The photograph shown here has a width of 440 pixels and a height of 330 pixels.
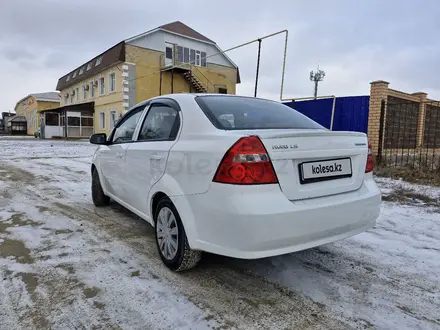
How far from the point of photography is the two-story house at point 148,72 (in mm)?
24219

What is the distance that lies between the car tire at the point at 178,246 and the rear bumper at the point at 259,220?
0.15 metres

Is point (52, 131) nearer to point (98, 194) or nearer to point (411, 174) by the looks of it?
point (98, 194)

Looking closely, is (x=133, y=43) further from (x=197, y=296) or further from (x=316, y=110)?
(x=197, y=296)

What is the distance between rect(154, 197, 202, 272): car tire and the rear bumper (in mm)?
147

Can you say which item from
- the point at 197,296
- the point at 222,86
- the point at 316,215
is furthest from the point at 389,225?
the point at 222,86

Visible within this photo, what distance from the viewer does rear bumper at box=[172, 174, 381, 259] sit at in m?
1.95

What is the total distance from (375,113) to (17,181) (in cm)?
870

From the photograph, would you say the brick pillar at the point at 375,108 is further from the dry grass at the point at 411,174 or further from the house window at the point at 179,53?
the house window at the point at 179,53

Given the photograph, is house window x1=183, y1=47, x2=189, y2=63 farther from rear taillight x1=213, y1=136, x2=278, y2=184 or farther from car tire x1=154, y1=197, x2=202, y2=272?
rear taillight x1=213, y1=136, x2=278, y2=184

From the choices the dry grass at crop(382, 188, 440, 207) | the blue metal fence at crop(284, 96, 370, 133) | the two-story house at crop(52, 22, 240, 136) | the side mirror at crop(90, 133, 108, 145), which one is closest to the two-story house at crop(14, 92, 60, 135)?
the two-story house at crop(52, 22, 240, 136)

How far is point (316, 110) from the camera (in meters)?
9.98

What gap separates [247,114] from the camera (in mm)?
2715

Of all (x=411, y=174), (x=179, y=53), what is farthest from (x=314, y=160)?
(x=179, y=53)

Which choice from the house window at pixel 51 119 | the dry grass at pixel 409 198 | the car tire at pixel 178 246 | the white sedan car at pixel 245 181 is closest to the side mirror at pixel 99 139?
the white sedan car at pixel 245 181
